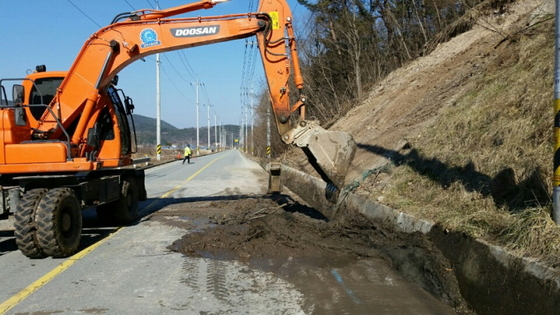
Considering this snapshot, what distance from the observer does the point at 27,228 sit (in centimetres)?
689

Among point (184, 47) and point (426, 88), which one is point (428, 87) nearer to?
point (426, 88)

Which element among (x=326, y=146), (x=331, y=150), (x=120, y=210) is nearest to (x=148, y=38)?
(x=120, y=210)

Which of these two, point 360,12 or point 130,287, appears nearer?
point 130,287

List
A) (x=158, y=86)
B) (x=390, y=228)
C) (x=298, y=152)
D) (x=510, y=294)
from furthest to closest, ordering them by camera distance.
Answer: (x=158, y=86)
(x=298, y=152)
(x=390, y=228)
(x=510, y=294)

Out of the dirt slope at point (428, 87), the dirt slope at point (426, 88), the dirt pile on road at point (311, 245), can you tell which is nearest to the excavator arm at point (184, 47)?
the dirt pile on road at point (311, 245)

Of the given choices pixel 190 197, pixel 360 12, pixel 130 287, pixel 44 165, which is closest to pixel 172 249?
pixel 130 287

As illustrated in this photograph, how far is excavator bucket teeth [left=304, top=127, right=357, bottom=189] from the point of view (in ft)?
28.3

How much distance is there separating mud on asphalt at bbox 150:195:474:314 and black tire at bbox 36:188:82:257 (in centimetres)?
150

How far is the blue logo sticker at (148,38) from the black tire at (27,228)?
386 cm

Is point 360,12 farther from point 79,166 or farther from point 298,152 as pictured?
point 79,166

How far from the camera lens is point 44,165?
25.6 feet

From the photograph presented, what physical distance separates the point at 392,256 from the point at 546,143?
2.48 meters

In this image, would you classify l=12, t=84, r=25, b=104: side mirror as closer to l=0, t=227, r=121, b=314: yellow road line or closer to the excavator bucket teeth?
l=0, t=227, r=121, b=314: yellow road line

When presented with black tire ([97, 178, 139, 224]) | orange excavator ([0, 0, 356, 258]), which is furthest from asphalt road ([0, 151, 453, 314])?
black tire ([97, 178, 139, 224])
